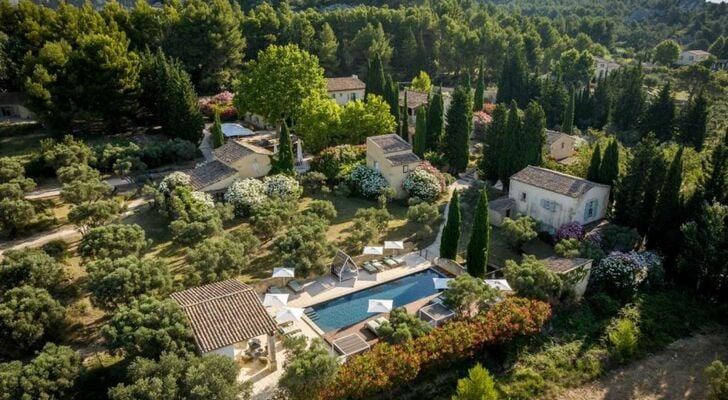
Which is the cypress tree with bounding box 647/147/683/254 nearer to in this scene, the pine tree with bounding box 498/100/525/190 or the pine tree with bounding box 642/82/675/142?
the pine tree with bounding box 498/100/525/190

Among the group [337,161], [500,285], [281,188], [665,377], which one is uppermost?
[337,161]

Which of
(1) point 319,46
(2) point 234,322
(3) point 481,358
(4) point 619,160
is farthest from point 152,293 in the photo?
(1) point 319,46

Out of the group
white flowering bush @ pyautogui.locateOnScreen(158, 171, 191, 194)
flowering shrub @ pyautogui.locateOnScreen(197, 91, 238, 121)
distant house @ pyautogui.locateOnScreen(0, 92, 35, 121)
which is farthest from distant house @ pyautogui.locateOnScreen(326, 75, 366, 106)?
distant house @ pyautogui.locateOnScreen(0, 92, 35, 121)

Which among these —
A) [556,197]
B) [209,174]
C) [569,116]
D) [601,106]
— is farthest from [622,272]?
[601,106]

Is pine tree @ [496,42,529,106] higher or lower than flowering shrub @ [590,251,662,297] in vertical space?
higher

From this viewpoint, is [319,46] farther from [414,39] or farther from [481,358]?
[481,358]

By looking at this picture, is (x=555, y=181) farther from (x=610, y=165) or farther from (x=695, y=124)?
(x=695, y=124)
